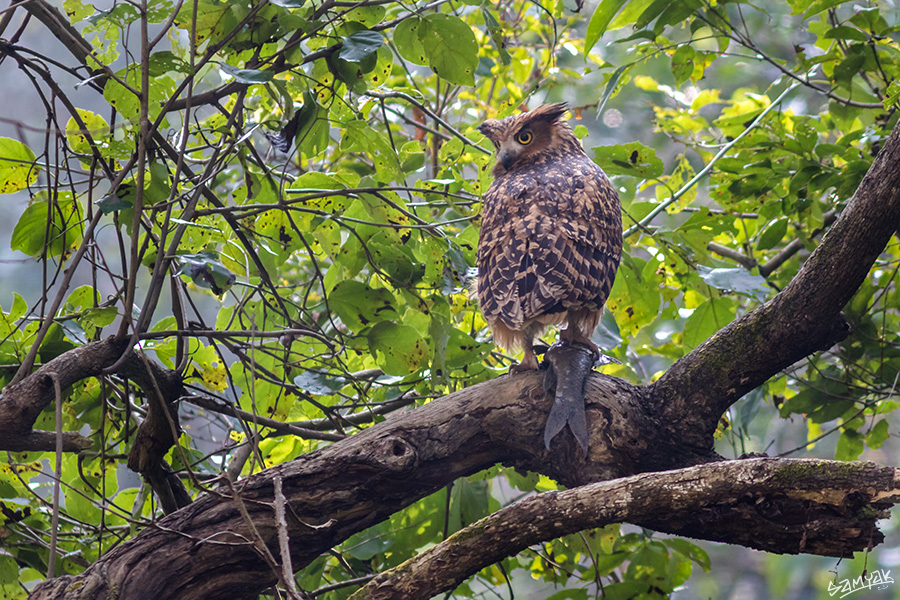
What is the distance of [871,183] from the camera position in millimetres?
1652

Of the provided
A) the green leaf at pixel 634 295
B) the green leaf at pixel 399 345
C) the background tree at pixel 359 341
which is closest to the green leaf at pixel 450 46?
the background tree at pixel 359 341

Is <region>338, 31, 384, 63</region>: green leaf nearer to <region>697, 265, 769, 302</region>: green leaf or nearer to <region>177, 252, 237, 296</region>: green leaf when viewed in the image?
<region>177, 252, 237, 296</region>: green leaf

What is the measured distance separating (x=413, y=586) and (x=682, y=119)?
269 cm

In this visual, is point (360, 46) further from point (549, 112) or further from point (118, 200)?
point (549, 112)

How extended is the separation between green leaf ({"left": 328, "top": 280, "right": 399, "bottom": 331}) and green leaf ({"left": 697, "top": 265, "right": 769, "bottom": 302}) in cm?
99

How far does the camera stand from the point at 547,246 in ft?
7.73

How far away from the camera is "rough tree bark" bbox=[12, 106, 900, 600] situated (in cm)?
145

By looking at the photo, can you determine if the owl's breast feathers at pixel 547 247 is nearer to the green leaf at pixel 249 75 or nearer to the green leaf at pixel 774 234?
the green leaf at pixel 774 234

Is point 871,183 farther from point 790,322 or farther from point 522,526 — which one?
point 522,526

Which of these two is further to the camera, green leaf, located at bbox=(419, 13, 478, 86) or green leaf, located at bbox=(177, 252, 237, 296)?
green leaf, located at bbox=(419, 13, 478, 86)

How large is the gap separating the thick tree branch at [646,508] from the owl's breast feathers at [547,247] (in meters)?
0.90

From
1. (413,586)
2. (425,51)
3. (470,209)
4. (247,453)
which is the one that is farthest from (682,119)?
(413,586)

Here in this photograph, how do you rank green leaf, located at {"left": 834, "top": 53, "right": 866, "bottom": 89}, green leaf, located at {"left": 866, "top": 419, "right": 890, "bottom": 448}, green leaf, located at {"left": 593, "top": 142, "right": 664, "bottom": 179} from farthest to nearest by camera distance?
green leaf, located at {"left": 866, "top": 419, "right": 890, "bottom": 448}, green leaf, located at {"left": 593, "top": 142, "right": 664, "bottom": 179}, green leaf, located at {"left": 834, "top": 53, "right": 866, "bottom": 89}

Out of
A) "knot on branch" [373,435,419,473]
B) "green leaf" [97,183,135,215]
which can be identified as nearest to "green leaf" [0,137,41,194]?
"green leaf" [97,183,135,215]
